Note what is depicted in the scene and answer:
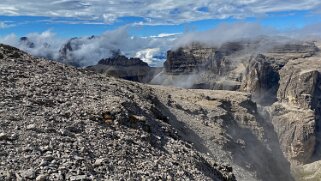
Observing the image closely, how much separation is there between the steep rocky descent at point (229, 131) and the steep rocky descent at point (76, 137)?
38.0ft

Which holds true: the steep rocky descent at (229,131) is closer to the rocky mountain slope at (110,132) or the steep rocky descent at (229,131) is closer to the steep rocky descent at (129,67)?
the rocky mountain slope at (110,132)

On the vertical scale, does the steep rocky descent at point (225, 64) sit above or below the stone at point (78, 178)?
below

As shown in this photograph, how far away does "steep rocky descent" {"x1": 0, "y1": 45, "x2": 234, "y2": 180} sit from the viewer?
16.0m

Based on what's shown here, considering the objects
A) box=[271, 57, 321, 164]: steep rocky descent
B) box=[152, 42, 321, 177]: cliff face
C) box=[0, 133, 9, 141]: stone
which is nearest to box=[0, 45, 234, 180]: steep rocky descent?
box=[0, 133, 9, 141]: stone

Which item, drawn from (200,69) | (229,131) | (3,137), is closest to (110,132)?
(3,137)

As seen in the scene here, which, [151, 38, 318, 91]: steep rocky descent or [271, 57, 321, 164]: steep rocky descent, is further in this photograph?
[151, 38, 318, 91]: steep rocky descent

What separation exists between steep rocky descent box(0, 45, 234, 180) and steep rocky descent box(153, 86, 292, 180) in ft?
38.0

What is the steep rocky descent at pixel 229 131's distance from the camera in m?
41.4

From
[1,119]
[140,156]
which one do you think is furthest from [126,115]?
[1,119]

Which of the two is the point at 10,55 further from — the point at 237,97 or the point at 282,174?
the point at 237,97

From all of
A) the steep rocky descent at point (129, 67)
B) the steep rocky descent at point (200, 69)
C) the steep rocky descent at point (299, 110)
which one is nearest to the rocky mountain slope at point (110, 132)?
the steep rocky descent at point (299, 110)

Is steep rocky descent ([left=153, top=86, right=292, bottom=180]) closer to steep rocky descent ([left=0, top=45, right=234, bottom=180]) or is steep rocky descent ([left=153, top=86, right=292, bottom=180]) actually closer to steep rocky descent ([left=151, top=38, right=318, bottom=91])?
steep rocky descent ([left=0, top=45, right=234, bottom=180])

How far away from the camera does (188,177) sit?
1977 cm

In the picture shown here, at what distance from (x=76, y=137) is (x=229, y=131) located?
126 feet
